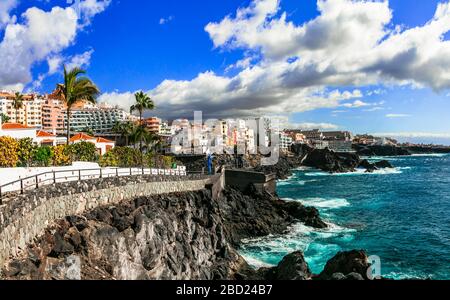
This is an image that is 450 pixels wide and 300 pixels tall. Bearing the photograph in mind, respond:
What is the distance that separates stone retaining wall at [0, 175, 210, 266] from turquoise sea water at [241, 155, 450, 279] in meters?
12.3

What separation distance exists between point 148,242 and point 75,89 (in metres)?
18.3

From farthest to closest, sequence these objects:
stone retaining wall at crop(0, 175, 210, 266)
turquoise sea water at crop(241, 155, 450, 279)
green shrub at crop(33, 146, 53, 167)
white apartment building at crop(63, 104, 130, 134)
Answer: white apartment building at crop(63, 104, 130, 134) < turquoise sea water at crop(241, 155, 450, 279) < green shrub at crop(33, 146, 53, 167) < stone retaining wall at crop(0, 175, 210, 266)

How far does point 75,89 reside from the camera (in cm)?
3212

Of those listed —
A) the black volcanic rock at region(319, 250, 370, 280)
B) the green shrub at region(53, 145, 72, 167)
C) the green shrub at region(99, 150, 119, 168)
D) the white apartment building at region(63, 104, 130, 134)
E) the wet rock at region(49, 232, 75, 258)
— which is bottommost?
the black volcanic rock at region(319, 250, 370, 280)

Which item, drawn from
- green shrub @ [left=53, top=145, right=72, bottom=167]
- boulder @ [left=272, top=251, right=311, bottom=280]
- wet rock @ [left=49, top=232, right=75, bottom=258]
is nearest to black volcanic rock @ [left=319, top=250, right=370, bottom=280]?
boulder @ [left=272, top=251, right=311, bottom=280]

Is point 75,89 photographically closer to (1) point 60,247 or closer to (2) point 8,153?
(2) point 8,153

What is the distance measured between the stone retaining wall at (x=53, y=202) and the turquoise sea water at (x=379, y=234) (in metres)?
12.3

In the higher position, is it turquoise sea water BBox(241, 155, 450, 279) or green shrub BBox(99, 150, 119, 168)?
green shrub BBox(99, 150, 119, 168)

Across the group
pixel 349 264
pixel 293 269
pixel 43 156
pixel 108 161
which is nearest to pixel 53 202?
pixel 43 156

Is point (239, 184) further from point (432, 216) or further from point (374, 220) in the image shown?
point (432, 216)

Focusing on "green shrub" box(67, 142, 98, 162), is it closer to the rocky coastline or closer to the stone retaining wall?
the stone retaining wall

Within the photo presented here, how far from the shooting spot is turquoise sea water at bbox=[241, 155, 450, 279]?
30.6 m

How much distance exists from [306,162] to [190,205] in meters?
115
